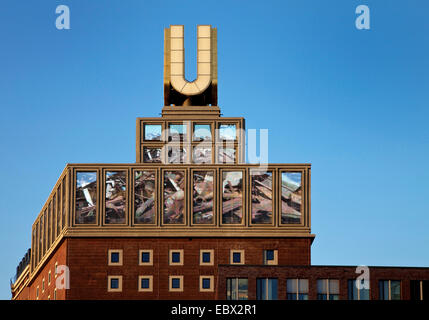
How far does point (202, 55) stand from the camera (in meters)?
159

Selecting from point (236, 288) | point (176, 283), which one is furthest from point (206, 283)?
point (236, 288)

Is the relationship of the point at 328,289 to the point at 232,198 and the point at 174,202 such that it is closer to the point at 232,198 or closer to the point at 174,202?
the point at 232,198

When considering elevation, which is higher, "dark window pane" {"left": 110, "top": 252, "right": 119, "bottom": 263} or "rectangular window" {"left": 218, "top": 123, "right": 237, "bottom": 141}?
"rectangular window" {"left": 218, "top": 123, "right": 237, "bottom": 141}

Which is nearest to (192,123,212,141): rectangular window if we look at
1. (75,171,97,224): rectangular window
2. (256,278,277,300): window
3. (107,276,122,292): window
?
(75,171,97,224): rectangular window

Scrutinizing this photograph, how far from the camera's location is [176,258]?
142500 mm

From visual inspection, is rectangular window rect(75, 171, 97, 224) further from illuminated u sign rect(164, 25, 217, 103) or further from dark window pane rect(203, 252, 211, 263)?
illuminated u sign rect(164, 25, 217, 103)

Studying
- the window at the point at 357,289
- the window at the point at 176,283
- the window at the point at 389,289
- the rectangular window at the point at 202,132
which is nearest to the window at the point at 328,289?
the window at the point at 357,289

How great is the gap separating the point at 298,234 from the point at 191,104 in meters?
27.0

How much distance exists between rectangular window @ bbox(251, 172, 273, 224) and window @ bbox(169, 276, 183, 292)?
37.0ft

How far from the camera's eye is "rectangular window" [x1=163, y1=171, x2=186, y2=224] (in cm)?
14450

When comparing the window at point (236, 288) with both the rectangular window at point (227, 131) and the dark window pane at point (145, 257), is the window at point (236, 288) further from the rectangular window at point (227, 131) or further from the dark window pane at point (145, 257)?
the rectangular window at point (227, 131)

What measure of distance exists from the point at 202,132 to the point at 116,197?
17.9m
